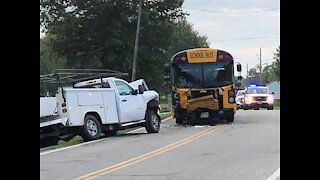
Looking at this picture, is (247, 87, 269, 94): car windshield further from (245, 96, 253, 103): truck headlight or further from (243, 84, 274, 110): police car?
(245, 96, 253, 103): truck headlight

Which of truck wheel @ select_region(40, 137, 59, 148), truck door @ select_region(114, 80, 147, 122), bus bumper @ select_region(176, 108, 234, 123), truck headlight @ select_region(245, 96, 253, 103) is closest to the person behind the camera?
truck wheel @ select_region(40, 137, 59, 148)

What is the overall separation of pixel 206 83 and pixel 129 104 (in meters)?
4.67

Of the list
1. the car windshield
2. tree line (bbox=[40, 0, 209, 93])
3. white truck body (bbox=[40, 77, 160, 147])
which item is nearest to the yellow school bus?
white truck body (bbox=[40, 77, 160, 147])

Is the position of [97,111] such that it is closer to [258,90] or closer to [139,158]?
[139,158]

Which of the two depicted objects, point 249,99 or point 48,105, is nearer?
point 48,105

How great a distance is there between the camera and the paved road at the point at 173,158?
31.8 ft

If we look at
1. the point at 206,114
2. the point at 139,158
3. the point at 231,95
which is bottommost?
the point at 139,158

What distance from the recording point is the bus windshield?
71.7 feet

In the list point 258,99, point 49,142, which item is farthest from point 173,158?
point 258,99

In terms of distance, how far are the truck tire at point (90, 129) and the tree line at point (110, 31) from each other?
21846mm

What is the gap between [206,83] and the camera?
71.7 ft

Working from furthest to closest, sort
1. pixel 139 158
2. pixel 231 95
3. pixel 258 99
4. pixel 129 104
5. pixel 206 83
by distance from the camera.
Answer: pixel 258 99 < pixel 231 95 < pixel 206 83 < pixel 129 104 < pixel 139 158

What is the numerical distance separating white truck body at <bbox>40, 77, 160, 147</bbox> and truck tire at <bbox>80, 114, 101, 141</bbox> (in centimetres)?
10
